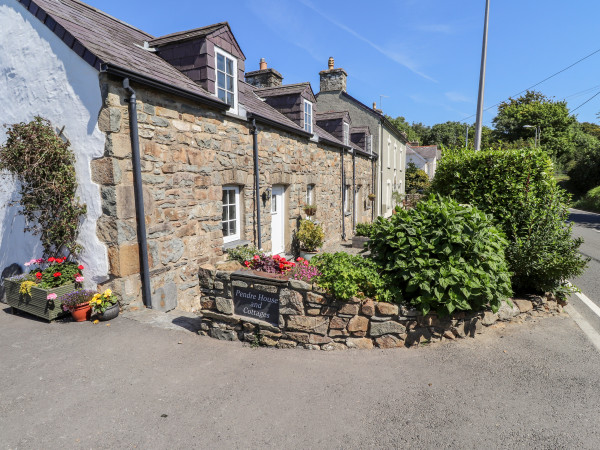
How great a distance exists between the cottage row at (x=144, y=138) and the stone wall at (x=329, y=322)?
1868 millimetres

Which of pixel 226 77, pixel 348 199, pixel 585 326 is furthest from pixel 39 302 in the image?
pixel 348 199

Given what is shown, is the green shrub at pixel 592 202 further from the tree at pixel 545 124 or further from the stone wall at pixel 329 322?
the stone wall at pixel 329 322

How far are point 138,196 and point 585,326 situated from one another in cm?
Answer: 702

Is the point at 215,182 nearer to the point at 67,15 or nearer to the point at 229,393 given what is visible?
the point at 67,15

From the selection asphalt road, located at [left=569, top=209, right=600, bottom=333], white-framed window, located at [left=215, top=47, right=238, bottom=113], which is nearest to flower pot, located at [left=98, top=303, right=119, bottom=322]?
white-framed window, located at [left=215, top=47, right=238, bottom=113]

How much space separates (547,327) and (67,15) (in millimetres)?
9128

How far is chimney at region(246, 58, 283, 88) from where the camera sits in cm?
1446

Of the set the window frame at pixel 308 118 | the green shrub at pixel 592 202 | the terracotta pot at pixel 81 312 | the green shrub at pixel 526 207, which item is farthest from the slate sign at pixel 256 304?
the green shrub at pixel 592 202

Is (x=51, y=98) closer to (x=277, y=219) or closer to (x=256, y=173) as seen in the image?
(x=256, y=173)

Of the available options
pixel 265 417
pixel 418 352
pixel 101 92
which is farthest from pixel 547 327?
pixel 101 92

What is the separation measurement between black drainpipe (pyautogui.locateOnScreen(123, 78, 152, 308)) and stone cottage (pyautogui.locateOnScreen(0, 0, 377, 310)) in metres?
0.02

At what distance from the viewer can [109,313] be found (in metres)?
5.30

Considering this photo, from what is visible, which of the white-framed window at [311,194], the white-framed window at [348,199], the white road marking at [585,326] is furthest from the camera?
the white-framed window at [348,199]

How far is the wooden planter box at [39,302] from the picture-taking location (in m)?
5.30
